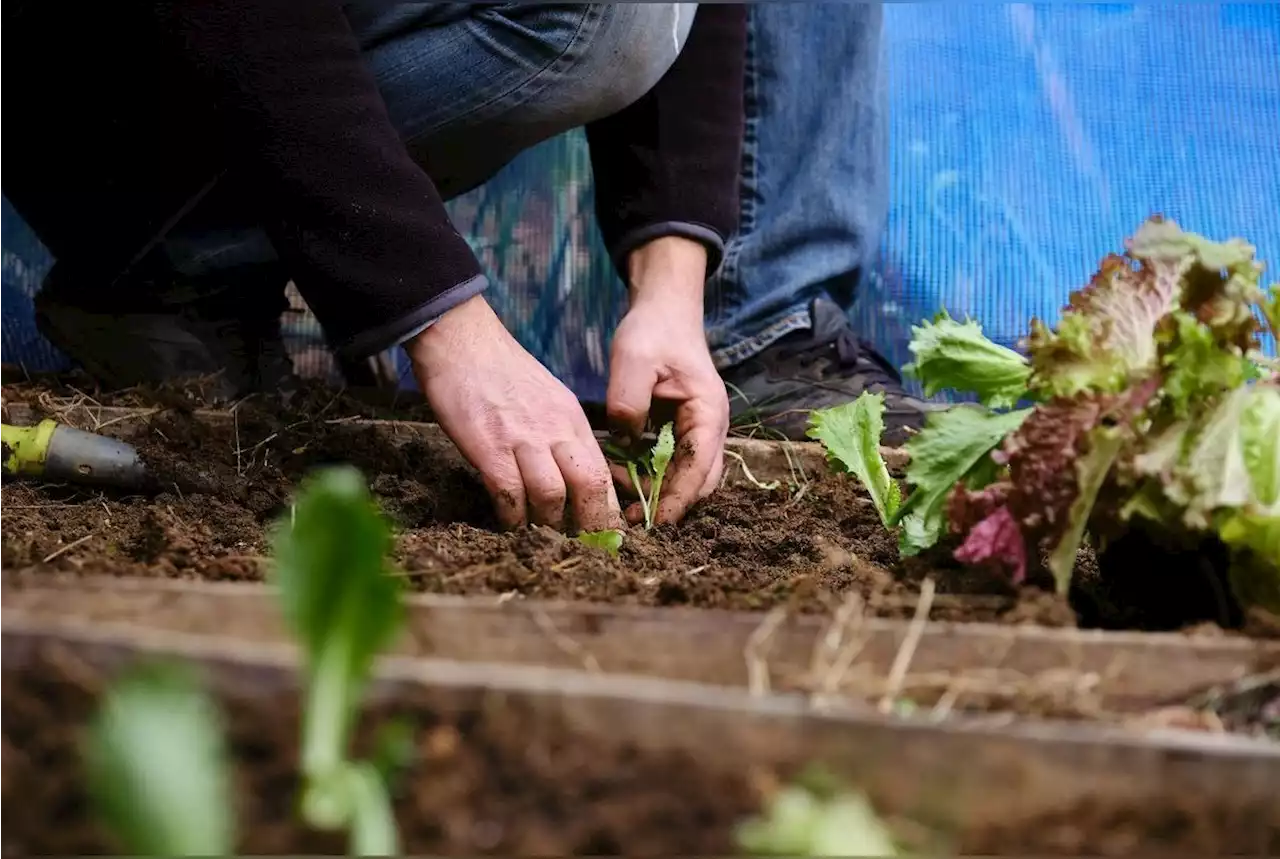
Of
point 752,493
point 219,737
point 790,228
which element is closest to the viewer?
point 219,737

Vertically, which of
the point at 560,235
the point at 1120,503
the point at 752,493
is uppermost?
the point at 1120,503

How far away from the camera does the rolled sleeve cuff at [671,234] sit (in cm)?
179

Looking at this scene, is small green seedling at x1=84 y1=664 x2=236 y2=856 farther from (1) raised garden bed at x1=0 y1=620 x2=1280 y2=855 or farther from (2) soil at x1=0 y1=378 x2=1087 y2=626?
(2) soil at x1=0 y1=378 x2=1087 y2=626

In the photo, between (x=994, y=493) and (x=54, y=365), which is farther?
(x=54, y=365)

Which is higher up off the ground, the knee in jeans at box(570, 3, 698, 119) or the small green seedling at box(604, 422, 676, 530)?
the knee in jeans at box(570, 3, 698, 119)

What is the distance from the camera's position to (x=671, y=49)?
1817 millimetres

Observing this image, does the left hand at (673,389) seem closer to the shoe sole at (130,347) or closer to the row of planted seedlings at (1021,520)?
the row of planted seedlings at (1021,520)

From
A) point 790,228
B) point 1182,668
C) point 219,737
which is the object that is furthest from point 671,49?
point 219,737

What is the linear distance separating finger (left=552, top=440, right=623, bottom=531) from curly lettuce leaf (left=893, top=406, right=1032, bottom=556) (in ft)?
1.33

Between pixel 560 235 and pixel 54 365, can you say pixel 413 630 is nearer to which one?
pixel 560 235

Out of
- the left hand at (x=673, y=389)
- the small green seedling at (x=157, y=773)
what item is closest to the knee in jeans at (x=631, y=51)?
the left hand at (x=673, y=389)

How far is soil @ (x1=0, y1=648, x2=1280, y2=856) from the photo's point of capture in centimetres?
54

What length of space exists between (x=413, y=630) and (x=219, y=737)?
A: 175 millimetres

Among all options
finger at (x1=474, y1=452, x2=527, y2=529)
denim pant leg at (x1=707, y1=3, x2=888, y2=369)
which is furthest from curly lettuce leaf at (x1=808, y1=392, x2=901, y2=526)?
denim pant leg at (x1=707, y1=3, x2=888, y2=369)
